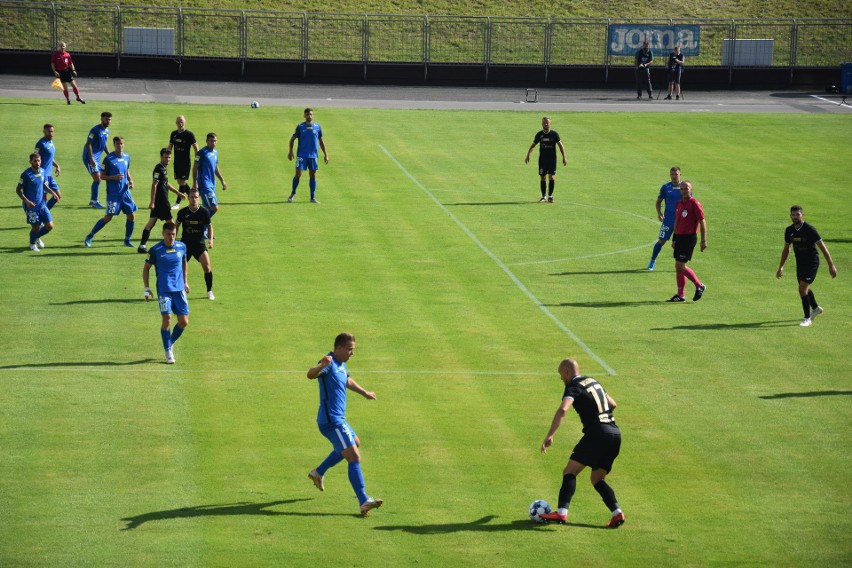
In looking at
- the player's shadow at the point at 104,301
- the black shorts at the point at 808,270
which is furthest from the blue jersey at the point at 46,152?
the black shorts at the point at 808,270

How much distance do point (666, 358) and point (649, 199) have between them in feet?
56.7

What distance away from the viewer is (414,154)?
4572 centimetres

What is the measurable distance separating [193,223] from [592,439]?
12587 millimetres

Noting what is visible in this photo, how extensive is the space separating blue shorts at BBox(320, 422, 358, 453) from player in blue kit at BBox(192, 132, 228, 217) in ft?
53.9

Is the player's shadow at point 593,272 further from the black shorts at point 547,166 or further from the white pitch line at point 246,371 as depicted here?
the white pitch line at point 246,371

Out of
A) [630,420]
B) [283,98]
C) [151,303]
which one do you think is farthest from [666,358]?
[283,98]

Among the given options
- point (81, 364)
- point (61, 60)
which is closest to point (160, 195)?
point (81, 364)

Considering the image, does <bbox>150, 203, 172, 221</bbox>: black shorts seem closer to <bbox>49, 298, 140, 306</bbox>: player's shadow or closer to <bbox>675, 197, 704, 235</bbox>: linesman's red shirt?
<bbox>49, 298, 140, 306</bbox>: player's shadow

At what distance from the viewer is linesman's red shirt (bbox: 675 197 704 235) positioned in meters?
26.1

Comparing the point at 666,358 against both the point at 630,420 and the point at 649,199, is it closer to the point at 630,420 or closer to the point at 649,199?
the point at 630,420

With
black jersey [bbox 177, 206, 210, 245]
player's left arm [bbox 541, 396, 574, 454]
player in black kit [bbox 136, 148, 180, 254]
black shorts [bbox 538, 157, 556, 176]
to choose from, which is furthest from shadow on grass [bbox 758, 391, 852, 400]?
black shorts [bbox 538, 157, 556, 176]

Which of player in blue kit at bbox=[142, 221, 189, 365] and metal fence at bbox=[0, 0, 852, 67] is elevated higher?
metal fence at bbox=[0, 0, 852, 67]

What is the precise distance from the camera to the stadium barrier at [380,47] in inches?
2504

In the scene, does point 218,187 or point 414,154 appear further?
point 414,154
